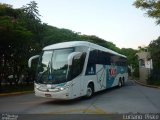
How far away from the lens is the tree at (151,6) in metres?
21.2

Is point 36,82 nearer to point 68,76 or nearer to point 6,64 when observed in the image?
point 68,76

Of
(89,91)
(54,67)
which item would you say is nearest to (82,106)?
(54,67)

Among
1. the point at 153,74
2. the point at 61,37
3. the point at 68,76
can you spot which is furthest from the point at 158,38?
the point at 68,76

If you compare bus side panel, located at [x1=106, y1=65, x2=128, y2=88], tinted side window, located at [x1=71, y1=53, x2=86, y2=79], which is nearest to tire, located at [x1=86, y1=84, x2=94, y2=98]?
tinted side window, located at [x1=71, y1=53, x2=86, y2=79]

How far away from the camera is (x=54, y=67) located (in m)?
13.0

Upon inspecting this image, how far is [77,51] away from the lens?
44.8 ft

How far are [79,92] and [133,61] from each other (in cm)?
5892

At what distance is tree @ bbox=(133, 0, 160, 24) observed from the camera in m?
21.2

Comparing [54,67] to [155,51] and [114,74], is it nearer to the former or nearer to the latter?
[114,74]

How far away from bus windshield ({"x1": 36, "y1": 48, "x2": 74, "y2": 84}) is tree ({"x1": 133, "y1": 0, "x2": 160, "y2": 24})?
36.7 feet

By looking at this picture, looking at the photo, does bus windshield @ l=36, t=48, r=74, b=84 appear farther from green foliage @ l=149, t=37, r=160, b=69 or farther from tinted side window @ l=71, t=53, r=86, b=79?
green foliage @ l=149, t=37, r=160, b=69

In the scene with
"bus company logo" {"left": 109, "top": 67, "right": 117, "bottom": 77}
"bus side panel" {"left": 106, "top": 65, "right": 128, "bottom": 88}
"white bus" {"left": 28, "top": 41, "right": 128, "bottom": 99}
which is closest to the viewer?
"white bus" {"left": 28, "top": 41, "right": 128, "bottom": 99}

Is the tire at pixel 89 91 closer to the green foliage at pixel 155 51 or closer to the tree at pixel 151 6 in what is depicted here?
the tree at pixel 151 6

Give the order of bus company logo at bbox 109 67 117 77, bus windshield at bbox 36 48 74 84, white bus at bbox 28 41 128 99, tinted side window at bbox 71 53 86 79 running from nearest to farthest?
white bus at bbox 28 41 128 99 < bus windshield at bbox 36 48 74 84 < tinted side window at bbox 71 53 86 79 < bus company logo at bbox 109 67 117 77
